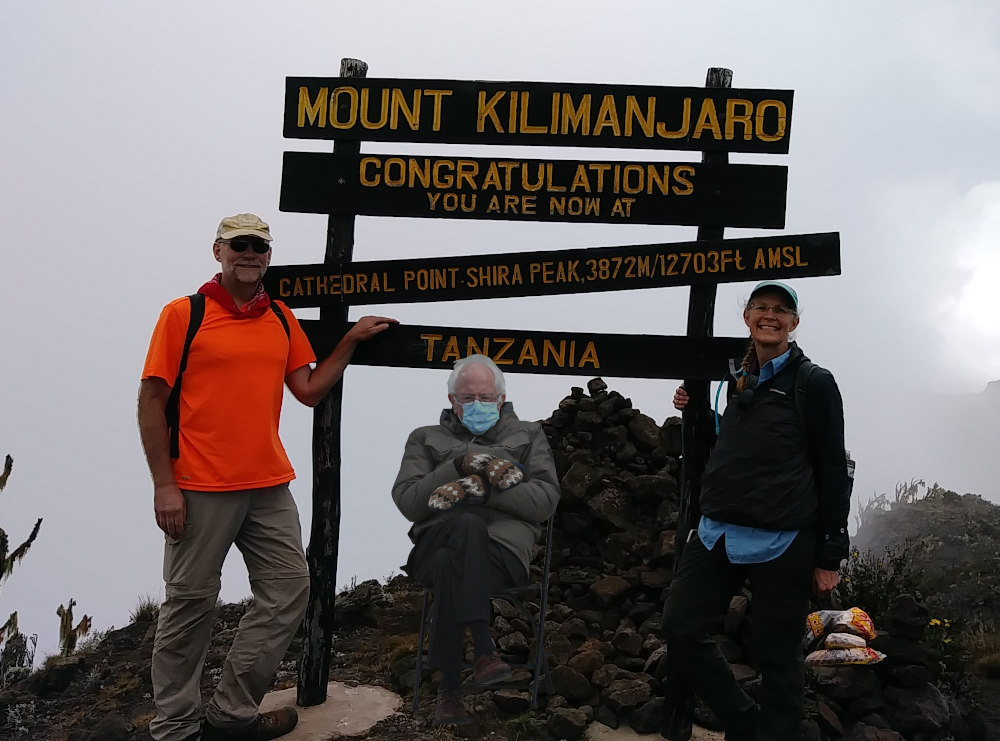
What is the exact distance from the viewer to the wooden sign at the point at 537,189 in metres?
6.68

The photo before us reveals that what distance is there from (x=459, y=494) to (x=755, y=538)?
1.77 meters

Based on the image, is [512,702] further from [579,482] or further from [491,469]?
[579,482]

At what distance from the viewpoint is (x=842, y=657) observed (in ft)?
21.1

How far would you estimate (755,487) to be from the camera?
15.2 feet

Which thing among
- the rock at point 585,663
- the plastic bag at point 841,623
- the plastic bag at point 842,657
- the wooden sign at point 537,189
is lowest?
the rock at point 585,663

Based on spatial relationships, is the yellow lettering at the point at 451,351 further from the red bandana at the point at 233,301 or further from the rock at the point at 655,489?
the rock at the point at 655,489

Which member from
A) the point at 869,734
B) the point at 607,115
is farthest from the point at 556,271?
the point at 869,734

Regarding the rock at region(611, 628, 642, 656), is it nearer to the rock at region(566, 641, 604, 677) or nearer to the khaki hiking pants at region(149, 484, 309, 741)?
the rock at region(566, 641, 604, 677)

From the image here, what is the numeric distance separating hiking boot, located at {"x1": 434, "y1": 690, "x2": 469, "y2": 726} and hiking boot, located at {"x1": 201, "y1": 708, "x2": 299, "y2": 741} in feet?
3.48

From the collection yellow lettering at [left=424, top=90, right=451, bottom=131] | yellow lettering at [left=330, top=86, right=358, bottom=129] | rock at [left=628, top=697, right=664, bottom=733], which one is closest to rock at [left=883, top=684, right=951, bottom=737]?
rock at [left=628, top=697, right=664, bottom=733]

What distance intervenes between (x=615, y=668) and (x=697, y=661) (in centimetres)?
151

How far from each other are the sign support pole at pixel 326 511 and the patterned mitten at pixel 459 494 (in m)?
1.58

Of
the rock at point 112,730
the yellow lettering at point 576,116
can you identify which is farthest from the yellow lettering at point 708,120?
Result: the rock at point 112,730

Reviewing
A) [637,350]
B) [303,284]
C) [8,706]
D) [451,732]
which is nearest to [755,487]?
[637,350]
